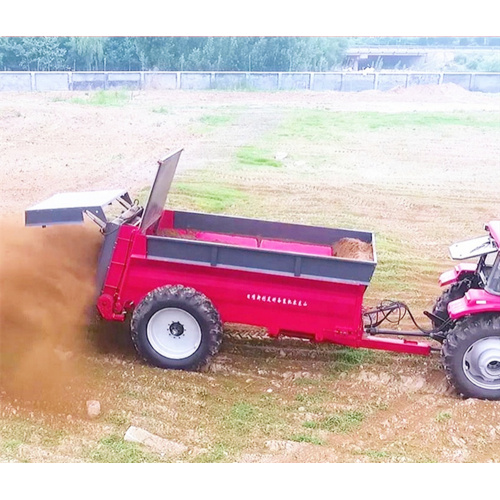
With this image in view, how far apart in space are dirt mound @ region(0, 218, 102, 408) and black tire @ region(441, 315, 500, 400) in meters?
2.26

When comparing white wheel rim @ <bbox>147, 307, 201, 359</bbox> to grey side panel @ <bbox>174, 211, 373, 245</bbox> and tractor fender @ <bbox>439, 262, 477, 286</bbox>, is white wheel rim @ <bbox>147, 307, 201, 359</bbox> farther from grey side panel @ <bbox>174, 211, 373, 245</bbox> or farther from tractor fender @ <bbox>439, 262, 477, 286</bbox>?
tractor fender @ <bbox>439, 262, 477, 286</bbox>

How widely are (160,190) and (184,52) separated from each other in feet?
2.95

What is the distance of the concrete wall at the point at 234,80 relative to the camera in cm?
435

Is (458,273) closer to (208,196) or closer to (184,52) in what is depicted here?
(208,196)

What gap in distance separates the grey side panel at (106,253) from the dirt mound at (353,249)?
1.52 meters

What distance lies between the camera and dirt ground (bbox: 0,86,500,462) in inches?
144

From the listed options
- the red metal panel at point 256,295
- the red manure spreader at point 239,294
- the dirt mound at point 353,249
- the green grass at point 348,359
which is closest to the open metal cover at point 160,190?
the red manure spreader at point 239,294

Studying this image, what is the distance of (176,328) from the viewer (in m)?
4.27

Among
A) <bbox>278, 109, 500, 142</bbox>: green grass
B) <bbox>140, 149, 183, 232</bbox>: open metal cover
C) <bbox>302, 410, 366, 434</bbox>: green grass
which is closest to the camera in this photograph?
<bbox>302, 410, 366, 434</bbox>: green grass

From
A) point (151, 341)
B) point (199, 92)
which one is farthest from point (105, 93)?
point (151, 341)

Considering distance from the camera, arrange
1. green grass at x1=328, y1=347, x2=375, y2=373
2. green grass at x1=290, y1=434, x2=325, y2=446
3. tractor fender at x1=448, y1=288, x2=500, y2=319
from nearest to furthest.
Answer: green grass at x1=290, y1=434, x2=325, y2=446 < tractor fender at x1=448, y1=288, x2=500, y2=319 < green grass at x1=328, y1=347, x2=375, y2=373

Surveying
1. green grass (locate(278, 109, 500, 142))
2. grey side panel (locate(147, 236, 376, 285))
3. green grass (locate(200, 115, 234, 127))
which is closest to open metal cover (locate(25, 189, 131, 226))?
grey side panel (locate(147, 236, 376, 285))

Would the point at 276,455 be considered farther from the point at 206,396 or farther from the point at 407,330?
the point at 407,330
